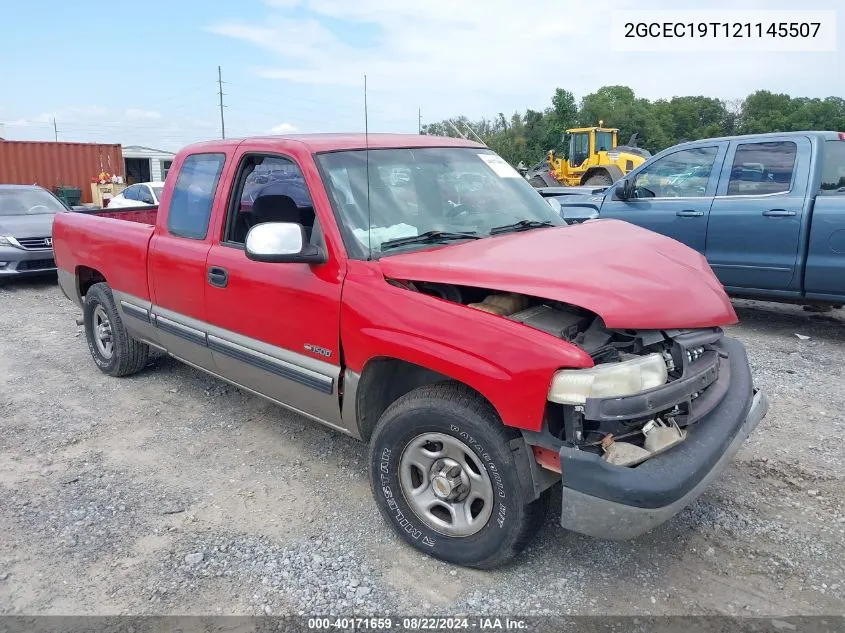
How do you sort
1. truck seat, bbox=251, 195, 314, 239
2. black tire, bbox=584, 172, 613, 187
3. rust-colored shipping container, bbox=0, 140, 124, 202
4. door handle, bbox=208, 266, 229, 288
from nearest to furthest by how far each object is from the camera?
door handle, bbox=208, 266, 229, 288, truck seat, bbox=251, 195, 314, 239, black tire, bbox=584, 172, 613, 187, rust-colored shipping container, bbox=0, 140, 124, 202

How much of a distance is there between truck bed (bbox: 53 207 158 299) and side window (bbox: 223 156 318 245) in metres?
0.95

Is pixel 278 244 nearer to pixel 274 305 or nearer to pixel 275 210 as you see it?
pixel 274 305

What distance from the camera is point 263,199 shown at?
412 centimetres

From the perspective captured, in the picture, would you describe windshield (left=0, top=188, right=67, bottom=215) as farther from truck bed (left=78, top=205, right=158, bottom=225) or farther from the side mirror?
the side mirror

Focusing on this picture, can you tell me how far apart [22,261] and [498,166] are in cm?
822

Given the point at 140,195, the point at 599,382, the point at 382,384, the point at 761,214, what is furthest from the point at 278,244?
the point at 140,195

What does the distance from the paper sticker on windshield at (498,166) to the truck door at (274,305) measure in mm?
1172

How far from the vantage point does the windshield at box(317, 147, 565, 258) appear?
339cm

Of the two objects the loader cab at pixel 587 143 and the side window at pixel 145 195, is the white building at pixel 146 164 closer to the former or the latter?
the side window at pixel 145 195

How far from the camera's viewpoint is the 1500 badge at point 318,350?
3.35 metres

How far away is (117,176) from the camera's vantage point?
24828 millimetres

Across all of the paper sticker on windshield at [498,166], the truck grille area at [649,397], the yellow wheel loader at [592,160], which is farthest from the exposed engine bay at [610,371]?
the yellow wheel loader at [592,160]

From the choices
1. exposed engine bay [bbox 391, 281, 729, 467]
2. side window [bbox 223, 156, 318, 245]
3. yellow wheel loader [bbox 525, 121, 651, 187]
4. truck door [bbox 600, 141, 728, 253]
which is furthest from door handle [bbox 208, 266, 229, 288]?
yellow wheel loader [bbox 525, 121, 651, 187]

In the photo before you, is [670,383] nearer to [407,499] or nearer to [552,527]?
[552,527]
